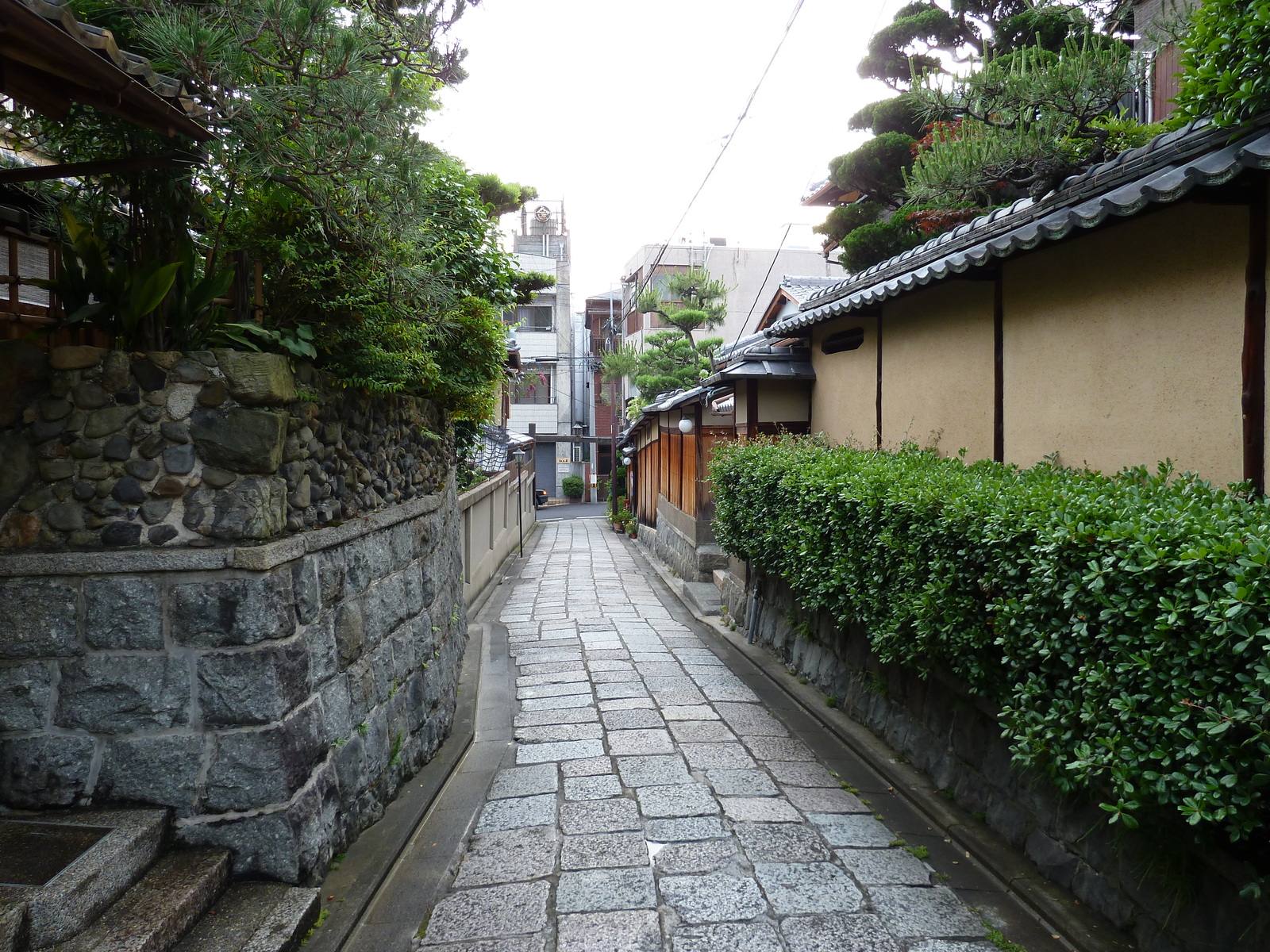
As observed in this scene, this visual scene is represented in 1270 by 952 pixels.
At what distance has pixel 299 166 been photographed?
403 cm

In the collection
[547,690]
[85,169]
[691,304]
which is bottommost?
[547,690]

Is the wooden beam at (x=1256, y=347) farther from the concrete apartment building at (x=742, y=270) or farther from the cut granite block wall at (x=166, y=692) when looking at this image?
the concrete apartment building at (x=742, y=270)

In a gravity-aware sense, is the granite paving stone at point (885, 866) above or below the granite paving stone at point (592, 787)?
above

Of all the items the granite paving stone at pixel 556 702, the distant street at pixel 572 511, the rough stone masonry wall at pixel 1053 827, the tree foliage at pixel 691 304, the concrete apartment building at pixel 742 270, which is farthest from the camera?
the concrete apartment building at pixel 742 270

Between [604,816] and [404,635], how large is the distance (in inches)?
75.1

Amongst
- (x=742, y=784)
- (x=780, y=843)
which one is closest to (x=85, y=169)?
(x=780, y=843)

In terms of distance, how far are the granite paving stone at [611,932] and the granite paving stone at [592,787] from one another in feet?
4.84

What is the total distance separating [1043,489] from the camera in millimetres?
4473

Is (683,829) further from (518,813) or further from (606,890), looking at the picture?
(518,813)

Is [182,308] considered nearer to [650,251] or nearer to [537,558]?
[537,558]

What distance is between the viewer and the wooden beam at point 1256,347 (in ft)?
14.2

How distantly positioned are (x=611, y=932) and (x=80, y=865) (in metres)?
2.36

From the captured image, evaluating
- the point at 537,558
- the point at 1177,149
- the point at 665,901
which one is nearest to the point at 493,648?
the point at 665,901

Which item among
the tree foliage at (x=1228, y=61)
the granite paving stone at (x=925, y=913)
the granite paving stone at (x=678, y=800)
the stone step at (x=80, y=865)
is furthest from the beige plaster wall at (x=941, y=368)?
the stone step at (x=80, y=865)
